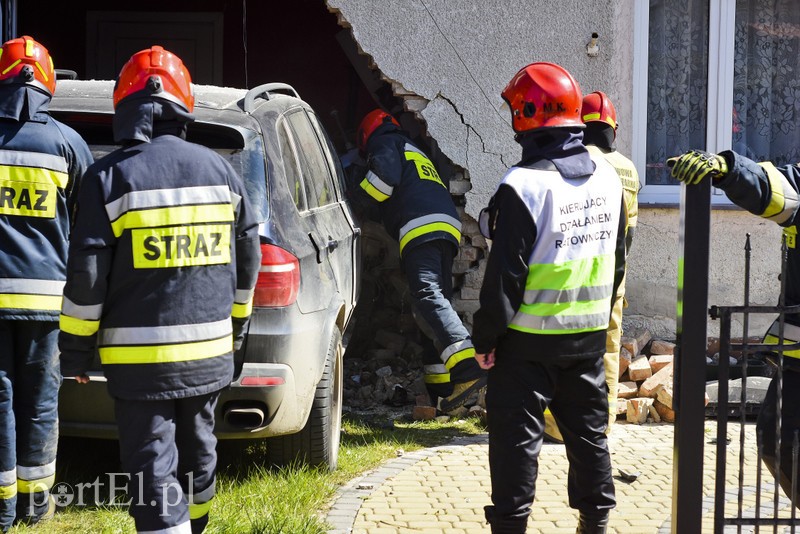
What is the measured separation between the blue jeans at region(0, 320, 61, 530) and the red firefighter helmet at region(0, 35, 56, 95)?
3.15 ft

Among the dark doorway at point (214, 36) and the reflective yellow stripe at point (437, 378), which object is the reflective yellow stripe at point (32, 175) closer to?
the reflective yellow stripe at point (437, 378)

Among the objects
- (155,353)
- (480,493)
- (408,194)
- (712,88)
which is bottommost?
(480,493)

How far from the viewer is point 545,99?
358 centimetres

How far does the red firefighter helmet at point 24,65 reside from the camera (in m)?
3.95

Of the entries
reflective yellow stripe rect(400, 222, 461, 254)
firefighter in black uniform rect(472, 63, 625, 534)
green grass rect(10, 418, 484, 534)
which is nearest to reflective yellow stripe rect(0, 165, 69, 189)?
green grass rect(10, 418, 484, 534)

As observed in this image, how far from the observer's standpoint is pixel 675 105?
25.3ft

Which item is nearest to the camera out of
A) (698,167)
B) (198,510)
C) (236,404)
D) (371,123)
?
(698,167)

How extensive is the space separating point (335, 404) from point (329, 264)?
78 cm

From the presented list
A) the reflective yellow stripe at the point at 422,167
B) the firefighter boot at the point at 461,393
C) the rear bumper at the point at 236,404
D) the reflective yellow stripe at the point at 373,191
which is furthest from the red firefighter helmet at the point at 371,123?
the rear bumper at the point at 236,404

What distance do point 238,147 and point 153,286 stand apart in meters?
1.27

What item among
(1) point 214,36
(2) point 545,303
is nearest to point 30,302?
(2) point 545,303

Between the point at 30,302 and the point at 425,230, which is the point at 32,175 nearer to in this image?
the point at 30,302

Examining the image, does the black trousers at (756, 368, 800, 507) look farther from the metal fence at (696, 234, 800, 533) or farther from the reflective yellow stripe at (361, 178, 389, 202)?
the reflective yellow stripe at (361, 178, 389, 202)

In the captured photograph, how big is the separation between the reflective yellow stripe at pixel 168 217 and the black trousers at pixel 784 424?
2082 mm
